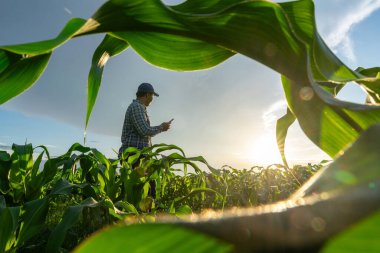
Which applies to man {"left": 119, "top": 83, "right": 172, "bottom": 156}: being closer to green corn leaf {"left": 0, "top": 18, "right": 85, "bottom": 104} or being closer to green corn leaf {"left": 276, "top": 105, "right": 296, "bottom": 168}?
green corn leaf {"left": 276, "top": 105, "right": 296, "bottom": 168}

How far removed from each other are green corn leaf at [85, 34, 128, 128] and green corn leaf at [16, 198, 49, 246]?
20.6 inches

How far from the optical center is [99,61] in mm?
624

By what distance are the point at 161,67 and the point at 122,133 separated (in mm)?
3783

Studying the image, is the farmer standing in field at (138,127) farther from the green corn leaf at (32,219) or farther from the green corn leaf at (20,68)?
the green corn leaf at (20,68)

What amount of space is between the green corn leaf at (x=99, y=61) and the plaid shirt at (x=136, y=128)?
10.9 feet

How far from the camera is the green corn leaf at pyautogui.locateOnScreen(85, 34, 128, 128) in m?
0.60

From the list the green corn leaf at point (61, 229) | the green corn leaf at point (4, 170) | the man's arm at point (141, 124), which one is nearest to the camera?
the green corn leaf at point (61, 229)

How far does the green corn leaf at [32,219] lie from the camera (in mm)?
1002

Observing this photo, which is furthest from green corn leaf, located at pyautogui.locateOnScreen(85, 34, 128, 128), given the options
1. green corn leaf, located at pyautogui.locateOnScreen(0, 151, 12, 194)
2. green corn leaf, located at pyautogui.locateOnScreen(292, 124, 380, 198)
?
green corn leaf, located at pyautogui.locateOnScreen(0, 151, 12, 194)

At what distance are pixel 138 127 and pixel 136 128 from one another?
5 centimetres

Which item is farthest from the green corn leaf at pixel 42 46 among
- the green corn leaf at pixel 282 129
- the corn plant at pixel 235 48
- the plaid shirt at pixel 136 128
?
the plaid shirt at pixel 136 128

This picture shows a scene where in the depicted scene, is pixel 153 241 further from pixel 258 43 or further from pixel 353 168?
pixel 258 43

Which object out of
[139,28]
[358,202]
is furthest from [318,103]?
[358,202]

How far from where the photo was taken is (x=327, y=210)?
3.9 inches
